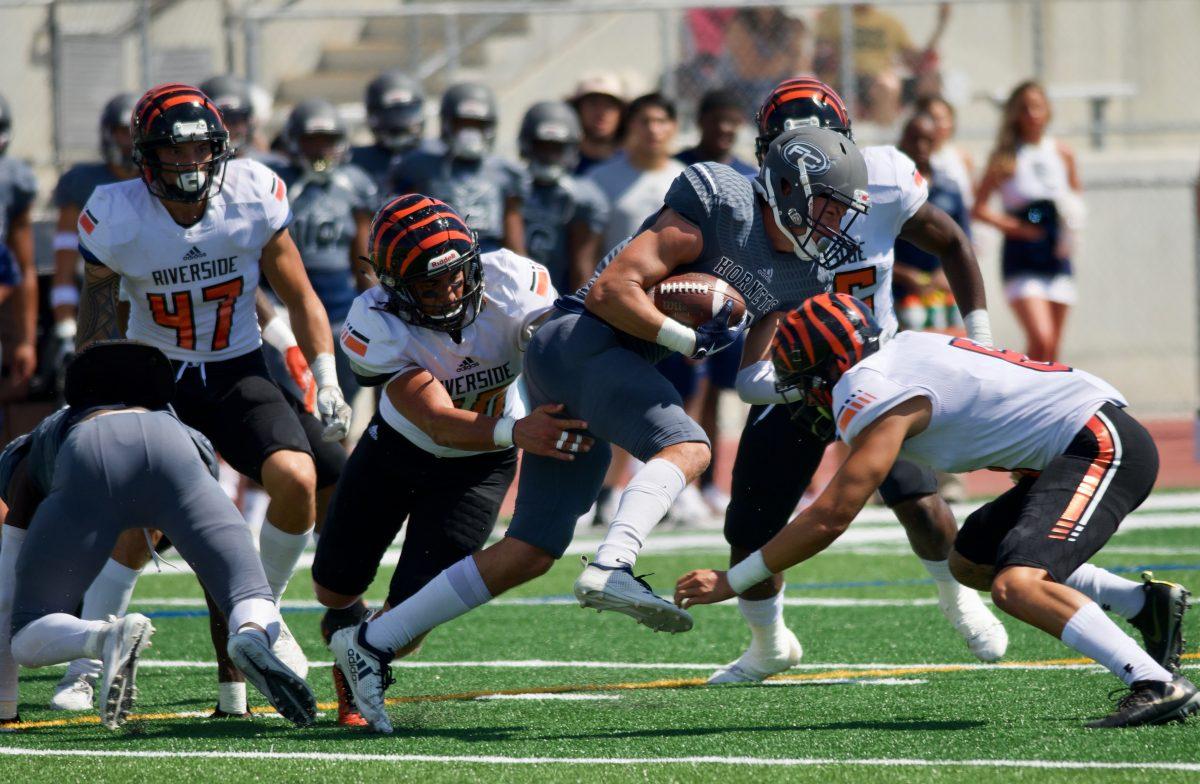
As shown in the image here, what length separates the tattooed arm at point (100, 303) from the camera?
18.6ft

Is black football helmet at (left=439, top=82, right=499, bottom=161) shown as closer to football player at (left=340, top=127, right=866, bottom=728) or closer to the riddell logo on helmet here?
football player at (left=340, top=127, right=866, bottom=728)

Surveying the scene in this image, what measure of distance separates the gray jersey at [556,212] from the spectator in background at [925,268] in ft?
5.18

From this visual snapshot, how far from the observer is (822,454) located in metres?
5.56

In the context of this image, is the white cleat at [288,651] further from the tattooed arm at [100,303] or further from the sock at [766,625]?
the sock at [766,625]

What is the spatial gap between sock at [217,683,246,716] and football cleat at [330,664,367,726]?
0.32 m

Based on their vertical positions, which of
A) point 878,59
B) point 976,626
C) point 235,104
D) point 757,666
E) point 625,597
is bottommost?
point 757,666

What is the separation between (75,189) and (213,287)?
11.4 feet

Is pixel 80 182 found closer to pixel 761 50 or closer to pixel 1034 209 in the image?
pixel 1034 209

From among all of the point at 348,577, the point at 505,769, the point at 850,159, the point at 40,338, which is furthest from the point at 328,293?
the point at 505,769

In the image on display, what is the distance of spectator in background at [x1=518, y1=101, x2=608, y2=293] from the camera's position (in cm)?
954

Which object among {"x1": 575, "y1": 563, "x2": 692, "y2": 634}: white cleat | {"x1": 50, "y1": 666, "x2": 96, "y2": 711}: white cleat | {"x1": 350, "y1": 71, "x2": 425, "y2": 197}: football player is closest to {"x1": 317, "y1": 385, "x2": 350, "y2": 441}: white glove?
{"x1": 50, "y1": 666, "x2": 96, "y2": 711}: white cleat

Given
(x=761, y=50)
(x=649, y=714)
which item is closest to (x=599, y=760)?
(x=649, y=714)

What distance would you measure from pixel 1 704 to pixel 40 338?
204 inches

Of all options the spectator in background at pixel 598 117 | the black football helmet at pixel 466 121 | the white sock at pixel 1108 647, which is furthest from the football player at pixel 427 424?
the spectator in background at pixel 598 117
